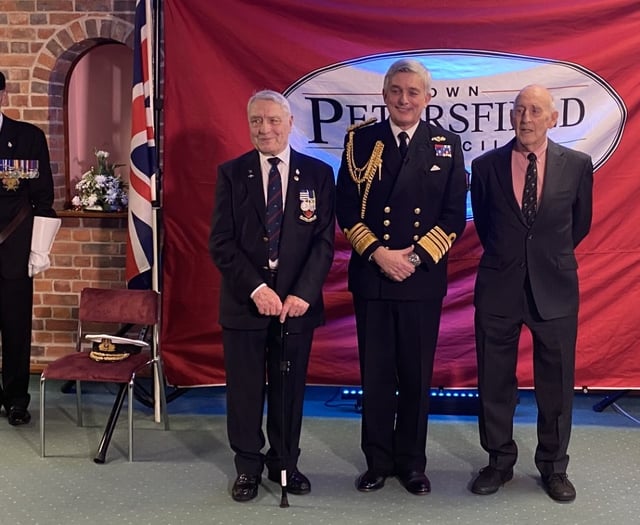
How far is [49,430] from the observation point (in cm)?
391

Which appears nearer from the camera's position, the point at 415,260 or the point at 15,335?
the point at 415,260

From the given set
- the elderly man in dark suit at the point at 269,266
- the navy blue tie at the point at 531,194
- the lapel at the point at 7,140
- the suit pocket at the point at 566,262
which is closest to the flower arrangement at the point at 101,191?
the lapel at the point at 7,140

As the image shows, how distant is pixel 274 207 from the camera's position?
309 centimetres

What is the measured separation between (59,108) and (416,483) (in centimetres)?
291

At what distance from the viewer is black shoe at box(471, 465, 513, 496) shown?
3223 millimetres

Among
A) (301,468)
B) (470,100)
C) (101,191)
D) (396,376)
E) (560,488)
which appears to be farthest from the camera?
(101,191)

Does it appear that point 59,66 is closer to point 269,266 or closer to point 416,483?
point 269,266

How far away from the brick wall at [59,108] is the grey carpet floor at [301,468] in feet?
2.01

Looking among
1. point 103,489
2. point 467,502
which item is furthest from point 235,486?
point 467,502

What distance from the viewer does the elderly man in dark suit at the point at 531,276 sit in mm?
3102

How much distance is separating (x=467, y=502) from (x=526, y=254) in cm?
99

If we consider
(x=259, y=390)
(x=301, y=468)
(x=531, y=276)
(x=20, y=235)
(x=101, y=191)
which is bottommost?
(x=301, y=468)

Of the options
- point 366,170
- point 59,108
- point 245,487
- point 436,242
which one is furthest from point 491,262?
point 59,108

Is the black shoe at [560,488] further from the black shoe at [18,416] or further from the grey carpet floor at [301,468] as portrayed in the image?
the black shoe at [18,416]
